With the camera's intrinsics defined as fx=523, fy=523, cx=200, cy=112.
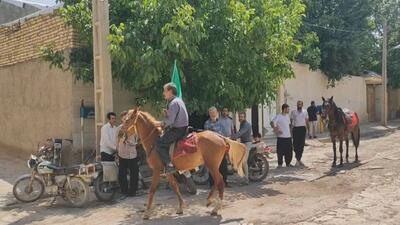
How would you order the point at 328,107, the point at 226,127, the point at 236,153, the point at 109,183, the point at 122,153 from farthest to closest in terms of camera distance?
1. the point at 328,107
2. the point at 226,127
3. the point at 122,153
4. the point at 109,183
5. the point at 236,153

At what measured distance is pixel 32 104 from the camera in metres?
15.2

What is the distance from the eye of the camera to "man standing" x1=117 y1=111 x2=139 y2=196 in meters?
10.3

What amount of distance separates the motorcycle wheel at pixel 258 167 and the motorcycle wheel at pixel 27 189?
15.3ft

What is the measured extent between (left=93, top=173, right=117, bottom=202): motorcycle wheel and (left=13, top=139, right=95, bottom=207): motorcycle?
0.62 feet

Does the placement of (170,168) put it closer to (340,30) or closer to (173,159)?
(173,159)

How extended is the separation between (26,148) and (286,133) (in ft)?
25.1

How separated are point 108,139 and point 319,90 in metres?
19.2

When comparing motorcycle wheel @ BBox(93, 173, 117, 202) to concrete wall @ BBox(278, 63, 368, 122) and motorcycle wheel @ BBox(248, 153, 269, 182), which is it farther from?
concrete wall @ BBox(278, 63, 368, 122)

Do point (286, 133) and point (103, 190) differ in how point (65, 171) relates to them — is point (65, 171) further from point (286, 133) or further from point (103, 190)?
point (286, 133)

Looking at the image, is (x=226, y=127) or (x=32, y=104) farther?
(x=32, y=104)

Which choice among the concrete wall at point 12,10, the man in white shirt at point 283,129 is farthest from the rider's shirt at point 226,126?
the concrete wall at point 12,10

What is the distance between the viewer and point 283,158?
1528 cm

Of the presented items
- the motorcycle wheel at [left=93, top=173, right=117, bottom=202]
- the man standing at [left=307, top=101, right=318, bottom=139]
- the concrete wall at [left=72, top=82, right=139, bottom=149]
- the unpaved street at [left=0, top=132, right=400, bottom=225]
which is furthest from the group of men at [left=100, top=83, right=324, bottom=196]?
the man standing at [left=307, top=101, right=318, bottom=139]

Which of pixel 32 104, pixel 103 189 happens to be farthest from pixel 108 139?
pixel 32 104
